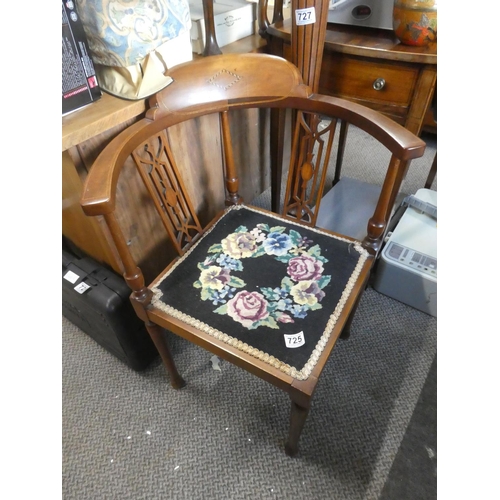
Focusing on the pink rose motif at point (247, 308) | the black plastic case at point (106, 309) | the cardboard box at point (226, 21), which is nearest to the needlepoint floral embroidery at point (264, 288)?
the pink rose motif at point (247, 308)

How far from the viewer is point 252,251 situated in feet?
2.95

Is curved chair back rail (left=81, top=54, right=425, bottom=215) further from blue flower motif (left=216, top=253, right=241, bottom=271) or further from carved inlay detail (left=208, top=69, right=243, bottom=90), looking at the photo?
blue flower motif (left=216, top=253, right=241, bottom=271)

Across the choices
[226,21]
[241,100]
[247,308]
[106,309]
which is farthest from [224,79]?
[106,309]

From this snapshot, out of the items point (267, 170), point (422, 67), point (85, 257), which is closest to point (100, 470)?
point (85, 257)

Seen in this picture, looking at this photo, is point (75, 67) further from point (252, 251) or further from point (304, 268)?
point (304, 268)

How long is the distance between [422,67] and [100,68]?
2.64ft

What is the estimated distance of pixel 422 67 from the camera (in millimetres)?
901

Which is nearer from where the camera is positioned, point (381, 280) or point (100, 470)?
point (100, 470)

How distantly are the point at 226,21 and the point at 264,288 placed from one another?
835 millimetres

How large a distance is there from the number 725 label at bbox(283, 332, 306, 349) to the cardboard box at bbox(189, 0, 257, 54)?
2.81 ft

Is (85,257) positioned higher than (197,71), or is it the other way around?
(197,71)
